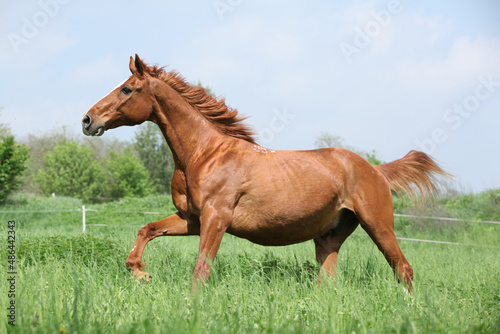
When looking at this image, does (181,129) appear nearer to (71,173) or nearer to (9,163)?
(9,163)

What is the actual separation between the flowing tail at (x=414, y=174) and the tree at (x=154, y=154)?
3233cm

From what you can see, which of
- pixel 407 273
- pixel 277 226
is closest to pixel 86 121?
pixel 277 226

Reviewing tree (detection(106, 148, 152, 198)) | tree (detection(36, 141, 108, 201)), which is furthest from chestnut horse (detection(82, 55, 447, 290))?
tree (detection(36, 141, 108, 201))

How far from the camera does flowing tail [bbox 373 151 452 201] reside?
17.2ft

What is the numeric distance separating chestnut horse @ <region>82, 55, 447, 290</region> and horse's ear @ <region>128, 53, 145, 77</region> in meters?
0.01

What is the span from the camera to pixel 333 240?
16.5ft

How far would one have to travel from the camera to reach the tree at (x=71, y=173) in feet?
100

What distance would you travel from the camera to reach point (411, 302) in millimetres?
3559

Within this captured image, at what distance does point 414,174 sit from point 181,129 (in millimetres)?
2801

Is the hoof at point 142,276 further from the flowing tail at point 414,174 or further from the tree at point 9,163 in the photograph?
the tree at point 9,163

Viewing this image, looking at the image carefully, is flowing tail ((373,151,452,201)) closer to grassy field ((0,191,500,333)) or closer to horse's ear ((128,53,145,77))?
grassy field ((0,191,500,333))

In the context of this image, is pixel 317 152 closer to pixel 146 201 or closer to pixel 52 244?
pixel 52 244

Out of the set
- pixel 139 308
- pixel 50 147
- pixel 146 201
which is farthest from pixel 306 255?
pixel 50 147

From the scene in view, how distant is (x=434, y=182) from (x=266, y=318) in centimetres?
323
